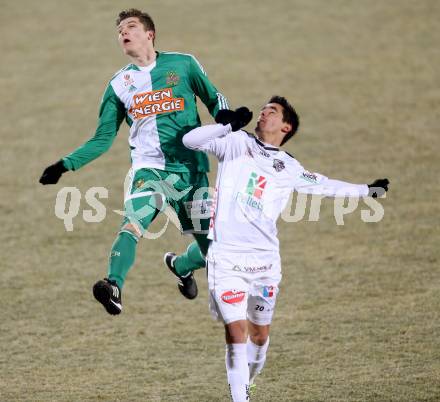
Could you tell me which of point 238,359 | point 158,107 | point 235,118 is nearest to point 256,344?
point 238,359

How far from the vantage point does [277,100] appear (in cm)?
686

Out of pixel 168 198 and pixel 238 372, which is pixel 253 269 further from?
pixel 168 198

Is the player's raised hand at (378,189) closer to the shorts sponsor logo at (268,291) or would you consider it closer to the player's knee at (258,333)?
the shorts sponsor logo at (268,291)

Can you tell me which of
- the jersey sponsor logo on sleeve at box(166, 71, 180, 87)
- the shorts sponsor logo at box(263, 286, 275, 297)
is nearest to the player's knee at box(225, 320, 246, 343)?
the shorts sponsor logo at box(263, 286, 275, 297)

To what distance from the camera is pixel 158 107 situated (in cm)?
727

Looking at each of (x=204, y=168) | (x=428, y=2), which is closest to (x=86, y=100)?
(x=428, y=2)

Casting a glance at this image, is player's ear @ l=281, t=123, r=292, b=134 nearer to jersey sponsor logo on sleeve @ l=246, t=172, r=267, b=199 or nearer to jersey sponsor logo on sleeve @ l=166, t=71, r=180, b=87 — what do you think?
jersey sponsor logo on sleeve @ l=246, t=172, r=267, b=199

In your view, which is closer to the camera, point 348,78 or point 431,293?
point 431,293

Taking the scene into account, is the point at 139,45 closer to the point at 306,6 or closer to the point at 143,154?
the point at 143,154

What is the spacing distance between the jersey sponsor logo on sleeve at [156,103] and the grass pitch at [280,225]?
2.40 metres

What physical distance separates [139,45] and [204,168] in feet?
3.52

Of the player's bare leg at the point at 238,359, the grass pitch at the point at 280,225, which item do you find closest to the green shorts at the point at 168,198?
the player's bare leg at the point at 238,359

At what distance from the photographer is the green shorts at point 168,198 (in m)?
7.25

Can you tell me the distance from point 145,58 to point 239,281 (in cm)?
191
